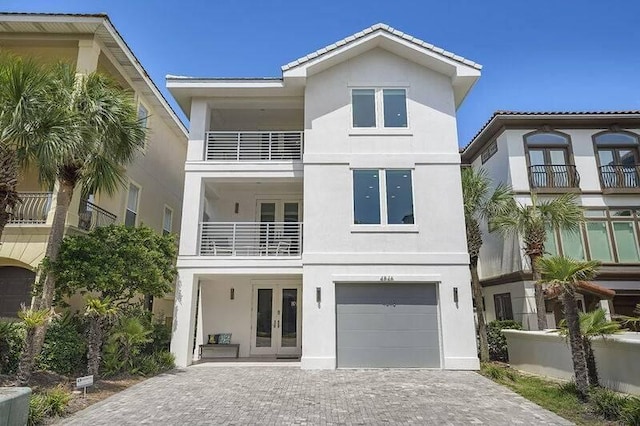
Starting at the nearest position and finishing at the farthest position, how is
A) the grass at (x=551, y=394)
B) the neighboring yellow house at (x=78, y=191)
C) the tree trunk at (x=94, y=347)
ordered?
the grass at (x=551, y=394) < the tree trunk at (x=94, y=347) < the neighboring yellow house at (x=78, y=191)

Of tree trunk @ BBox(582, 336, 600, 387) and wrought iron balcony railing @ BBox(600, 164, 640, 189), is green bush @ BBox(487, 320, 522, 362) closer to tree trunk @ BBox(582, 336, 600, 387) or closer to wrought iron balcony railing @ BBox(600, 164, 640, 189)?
tree trunk @ BBox(582, 336, 600, 387)

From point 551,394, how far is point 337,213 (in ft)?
25.3

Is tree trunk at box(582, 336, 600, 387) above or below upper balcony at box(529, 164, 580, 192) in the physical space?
below

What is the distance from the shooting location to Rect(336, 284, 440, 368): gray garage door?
12555 mm

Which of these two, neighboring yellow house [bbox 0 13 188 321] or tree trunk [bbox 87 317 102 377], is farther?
neighboring yellow house [bbox 0 13 188 321]

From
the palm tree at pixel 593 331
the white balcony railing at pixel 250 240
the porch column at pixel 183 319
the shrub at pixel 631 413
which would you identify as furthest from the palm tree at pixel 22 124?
the palm tree at pixel 593 331

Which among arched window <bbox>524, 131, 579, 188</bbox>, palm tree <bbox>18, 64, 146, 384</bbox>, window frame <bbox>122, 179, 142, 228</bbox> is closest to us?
palm tree <bbox>18, 64, 146, 384</bbox>

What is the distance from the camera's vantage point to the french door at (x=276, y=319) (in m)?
15.2

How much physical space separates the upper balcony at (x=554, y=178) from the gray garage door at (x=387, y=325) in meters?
9.19

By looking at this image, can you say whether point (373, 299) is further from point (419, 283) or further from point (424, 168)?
point (424, 168)

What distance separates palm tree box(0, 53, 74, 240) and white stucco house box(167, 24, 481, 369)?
5270mm

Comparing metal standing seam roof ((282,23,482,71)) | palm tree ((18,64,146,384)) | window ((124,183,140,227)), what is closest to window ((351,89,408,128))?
metal standing seam roof ((282,23,482,71))

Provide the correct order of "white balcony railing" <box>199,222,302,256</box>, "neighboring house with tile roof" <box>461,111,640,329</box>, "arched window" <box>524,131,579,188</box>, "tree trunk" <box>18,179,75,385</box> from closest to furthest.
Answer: "tree trunk" <box>18,179,75,385</box> → "white balcony railing" <box>199,222,302,256</box> → "neighboring house with tile roof" <box>461,111,640,329</box> → "arched window" <box>524,131,579,188</box>

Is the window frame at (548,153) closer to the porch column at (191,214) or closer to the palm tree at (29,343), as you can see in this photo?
the porch column at (191,214)
